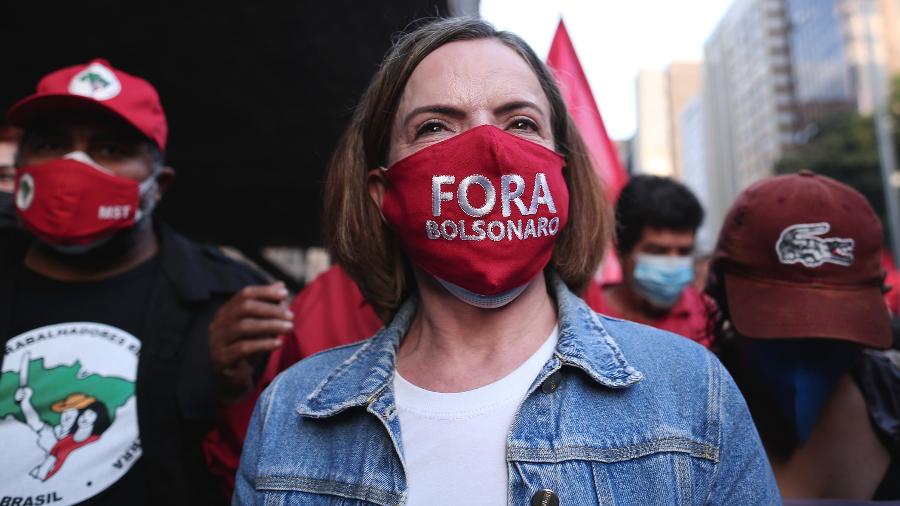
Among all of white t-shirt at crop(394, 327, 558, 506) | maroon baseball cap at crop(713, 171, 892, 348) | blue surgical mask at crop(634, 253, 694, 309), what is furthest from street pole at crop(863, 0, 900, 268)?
white t-shirt at crop(394, 327, 558, 506)

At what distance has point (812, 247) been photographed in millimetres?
1840

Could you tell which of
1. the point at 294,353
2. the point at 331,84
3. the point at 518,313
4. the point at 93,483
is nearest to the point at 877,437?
the point at 518,313

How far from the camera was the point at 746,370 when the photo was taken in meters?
1.98

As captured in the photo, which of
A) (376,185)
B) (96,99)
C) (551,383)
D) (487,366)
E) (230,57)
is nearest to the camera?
(551,383)

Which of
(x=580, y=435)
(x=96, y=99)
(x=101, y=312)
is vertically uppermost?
(x=96, y=99)

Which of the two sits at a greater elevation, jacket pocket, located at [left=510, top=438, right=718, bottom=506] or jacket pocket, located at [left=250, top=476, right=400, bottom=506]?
jacket pocket, located at [left=510, top=438, right=718, bottom=506]

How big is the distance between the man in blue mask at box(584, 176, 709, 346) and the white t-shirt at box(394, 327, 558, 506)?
1988 mm

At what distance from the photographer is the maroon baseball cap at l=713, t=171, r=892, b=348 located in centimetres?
178

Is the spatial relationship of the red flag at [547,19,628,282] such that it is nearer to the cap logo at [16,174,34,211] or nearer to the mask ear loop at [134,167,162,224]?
the mask ear loop at [134,167,162,224]

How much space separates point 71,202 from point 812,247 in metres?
2.26

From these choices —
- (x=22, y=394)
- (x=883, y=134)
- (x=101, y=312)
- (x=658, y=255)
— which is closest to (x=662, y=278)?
(x=658, y=255)

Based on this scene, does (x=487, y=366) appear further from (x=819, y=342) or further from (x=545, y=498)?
(x=819, y=342)

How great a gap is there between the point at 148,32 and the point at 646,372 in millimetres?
4497

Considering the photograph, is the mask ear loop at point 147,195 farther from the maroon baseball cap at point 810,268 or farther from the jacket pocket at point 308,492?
the maroon baseball cap at point 810,268
